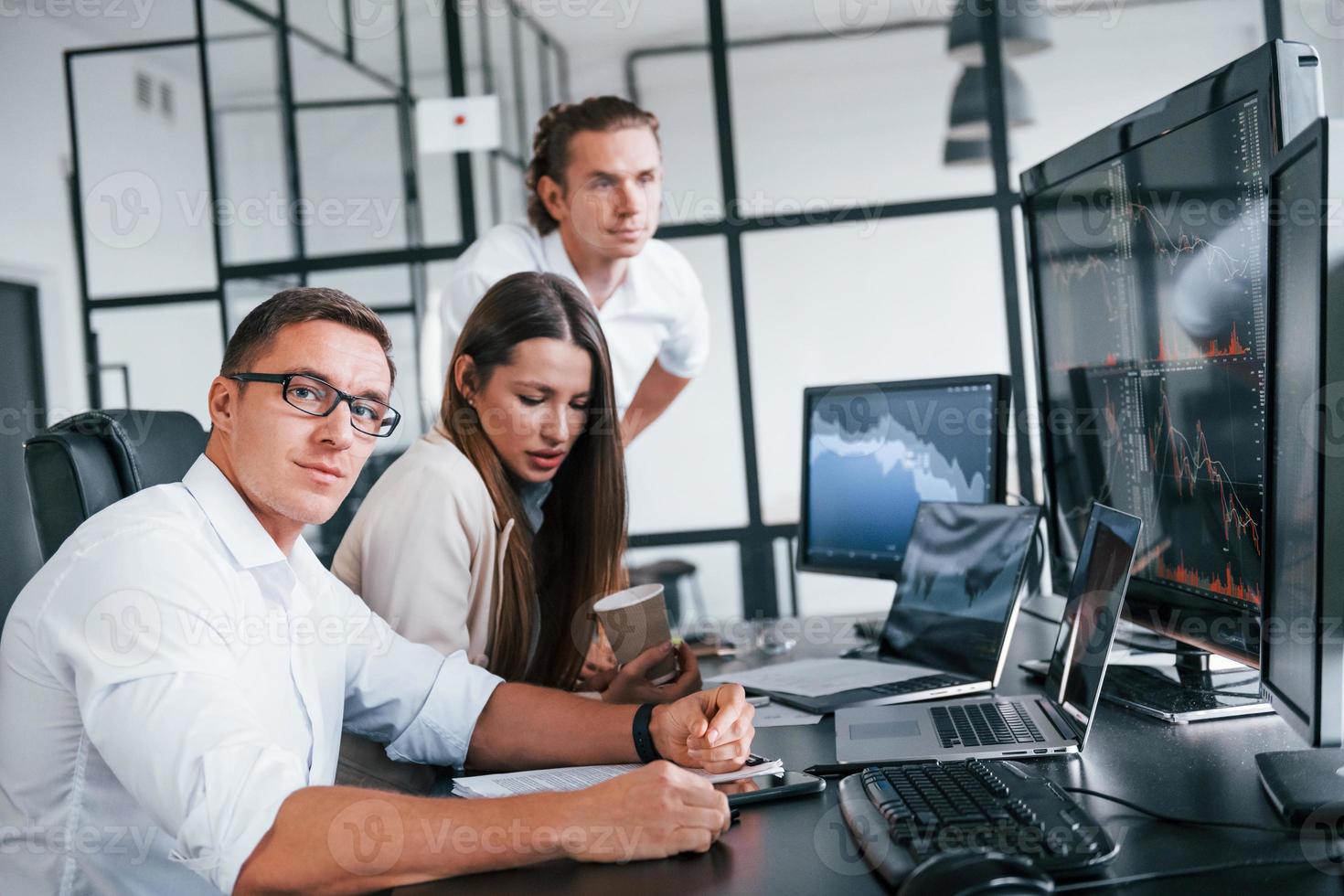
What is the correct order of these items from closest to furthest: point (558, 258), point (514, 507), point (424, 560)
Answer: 1. point (424, 560)
2. point (514, 507)
3. point (558, 258)

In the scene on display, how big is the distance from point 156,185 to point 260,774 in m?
4.07

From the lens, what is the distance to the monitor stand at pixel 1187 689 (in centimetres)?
127

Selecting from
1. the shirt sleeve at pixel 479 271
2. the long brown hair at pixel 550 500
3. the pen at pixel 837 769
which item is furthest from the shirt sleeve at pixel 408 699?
the shirt sleeve at pixel 479 271

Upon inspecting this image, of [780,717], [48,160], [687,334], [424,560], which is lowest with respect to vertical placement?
[780,717]

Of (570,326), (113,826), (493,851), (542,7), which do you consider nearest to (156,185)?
(542,7)

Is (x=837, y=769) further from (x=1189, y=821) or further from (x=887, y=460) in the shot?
(x=887, y=460)

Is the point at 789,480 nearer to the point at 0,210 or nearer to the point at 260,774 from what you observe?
the point at 0,210

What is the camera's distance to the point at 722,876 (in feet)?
2.95

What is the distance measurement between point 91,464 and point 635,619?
2.34ft

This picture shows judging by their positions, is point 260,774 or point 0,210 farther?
point 0,210

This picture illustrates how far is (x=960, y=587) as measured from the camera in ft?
5.40

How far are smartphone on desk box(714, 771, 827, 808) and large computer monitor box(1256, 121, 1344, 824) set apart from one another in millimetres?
400

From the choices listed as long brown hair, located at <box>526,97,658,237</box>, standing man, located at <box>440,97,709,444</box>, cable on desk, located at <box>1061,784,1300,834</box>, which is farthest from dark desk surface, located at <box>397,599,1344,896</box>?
long brown hair, located at <box>526,97,658,237</box>

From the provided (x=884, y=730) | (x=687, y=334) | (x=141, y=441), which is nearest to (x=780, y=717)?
(x=884, y=730)
